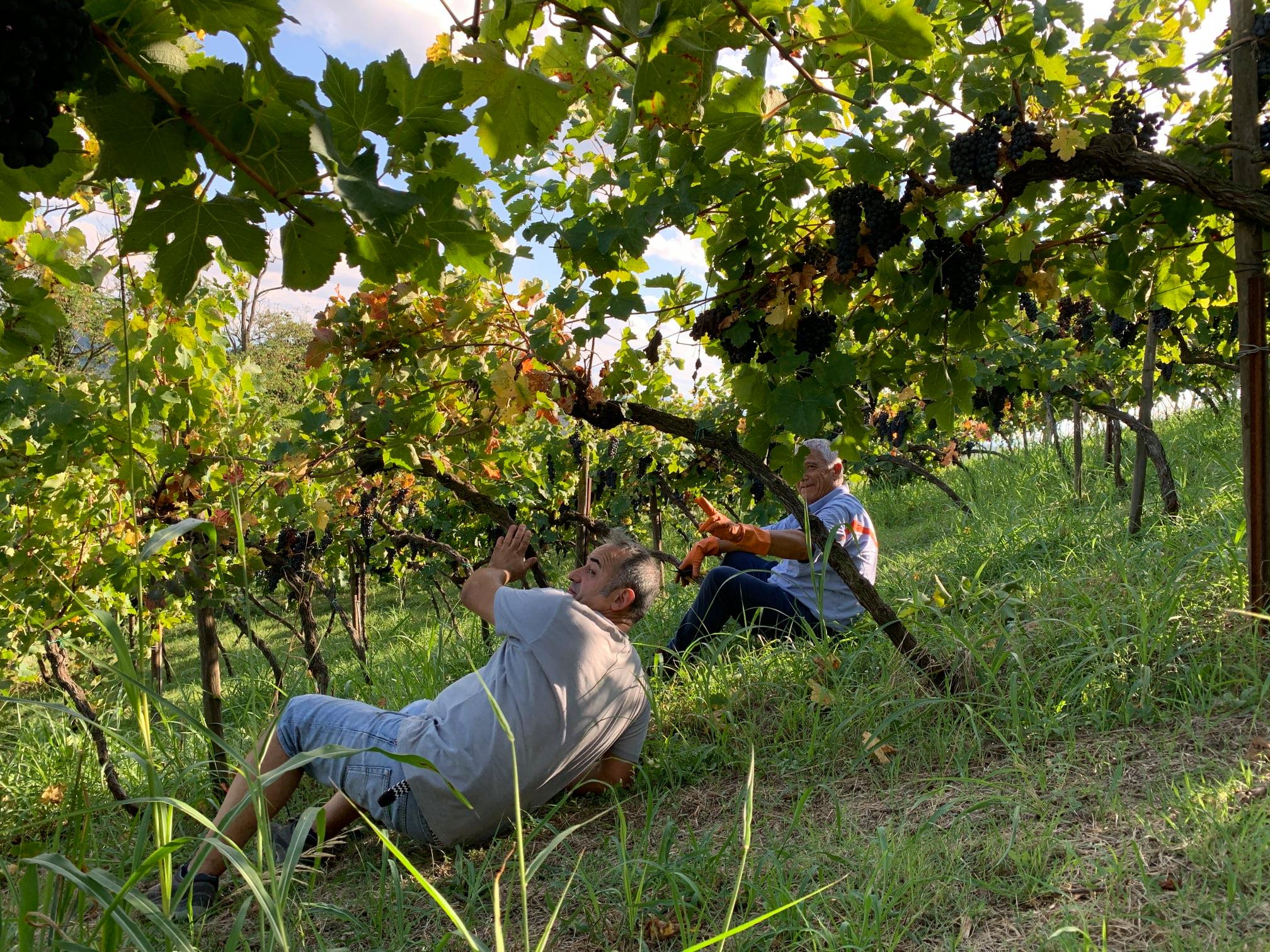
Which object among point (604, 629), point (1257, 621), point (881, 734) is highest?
point (604, 629)

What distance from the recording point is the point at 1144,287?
3656mm

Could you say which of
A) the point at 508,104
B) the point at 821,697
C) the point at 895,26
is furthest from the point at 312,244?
the point at 821,697

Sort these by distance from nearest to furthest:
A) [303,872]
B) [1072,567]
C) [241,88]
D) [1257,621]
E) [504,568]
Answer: [241,88] → [303,872] → [1257,621] → [504,568] → [1072,567]

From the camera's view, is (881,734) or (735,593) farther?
(735,593)

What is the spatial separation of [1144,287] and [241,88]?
3608 millimetres

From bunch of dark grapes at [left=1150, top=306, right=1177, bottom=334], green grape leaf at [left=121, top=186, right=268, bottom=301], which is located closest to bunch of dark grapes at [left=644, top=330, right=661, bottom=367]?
green grape leaf at [left=121, top=186, right=268, bottom=301]

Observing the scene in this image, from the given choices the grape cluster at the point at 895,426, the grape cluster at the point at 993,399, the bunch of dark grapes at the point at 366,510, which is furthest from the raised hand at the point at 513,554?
the grape cluster at the point at 895,426

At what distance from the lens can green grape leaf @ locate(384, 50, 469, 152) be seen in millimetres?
1335

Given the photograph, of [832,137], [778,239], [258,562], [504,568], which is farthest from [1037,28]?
[258,562]

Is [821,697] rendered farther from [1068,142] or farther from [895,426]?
[895,426]

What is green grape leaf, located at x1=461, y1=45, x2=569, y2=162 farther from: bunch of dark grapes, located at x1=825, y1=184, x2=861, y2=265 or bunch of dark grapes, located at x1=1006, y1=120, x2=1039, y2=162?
bunch of dark grapes, located at x1=1006, y1=120, x2=1039, y2=162

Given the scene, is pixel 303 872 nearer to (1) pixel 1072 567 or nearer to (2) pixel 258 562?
(2) pixel 258 562

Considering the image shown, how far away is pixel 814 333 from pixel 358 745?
1.95 meters

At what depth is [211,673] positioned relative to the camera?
11.7 ft
